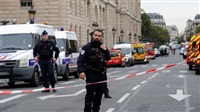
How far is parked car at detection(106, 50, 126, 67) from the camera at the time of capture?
45.8 metres

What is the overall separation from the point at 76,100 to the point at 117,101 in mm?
1227

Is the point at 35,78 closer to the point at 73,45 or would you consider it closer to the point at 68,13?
the point at 73,45

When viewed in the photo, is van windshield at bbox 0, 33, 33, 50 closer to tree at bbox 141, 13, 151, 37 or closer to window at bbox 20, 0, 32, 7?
window at bbox 20, 0, 32, 7

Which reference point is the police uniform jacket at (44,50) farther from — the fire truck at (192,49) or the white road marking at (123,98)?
the fire truck at (192,49)

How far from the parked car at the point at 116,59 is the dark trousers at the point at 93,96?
35.4 m

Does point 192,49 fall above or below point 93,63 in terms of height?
above

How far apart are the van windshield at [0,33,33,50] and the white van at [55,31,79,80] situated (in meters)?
3.50

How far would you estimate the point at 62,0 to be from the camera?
50531mm

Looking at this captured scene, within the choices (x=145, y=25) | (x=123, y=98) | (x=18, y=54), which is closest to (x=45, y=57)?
(x=18, y=54)

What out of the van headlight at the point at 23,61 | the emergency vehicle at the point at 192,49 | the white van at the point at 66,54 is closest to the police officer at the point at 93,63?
the van headlight at the point at 23,61

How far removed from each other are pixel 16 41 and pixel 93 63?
447 inches

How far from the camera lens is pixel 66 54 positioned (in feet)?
83.0

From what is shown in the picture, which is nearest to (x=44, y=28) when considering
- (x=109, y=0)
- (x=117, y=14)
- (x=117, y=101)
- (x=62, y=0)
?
(x=117, y=101)

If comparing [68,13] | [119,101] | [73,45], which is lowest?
[119,101]
